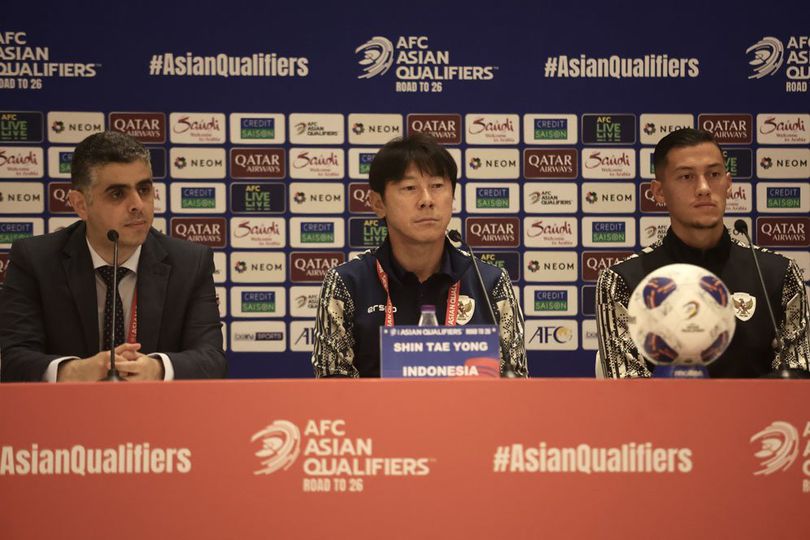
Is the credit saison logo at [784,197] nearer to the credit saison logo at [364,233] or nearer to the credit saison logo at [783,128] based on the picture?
the credit saison logo at [783,128]

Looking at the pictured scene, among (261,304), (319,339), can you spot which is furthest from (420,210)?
(261,304)

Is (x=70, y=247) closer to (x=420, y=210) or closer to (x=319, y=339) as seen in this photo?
(x=319, y=339)

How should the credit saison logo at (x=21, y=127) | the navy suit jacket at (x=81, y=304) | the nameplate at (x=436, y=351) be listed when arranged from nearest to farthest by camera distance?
the nameplate at (x=436, y=351) < the navy suit jacket at (x=81, y=304) < the credit saison logo at (x=21, y=127)

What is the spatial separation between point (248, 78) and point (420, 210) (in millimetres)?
2010

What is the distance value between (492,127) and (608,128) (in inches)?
22.8

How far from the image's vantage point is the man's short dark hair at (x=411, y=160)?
8.85 feet

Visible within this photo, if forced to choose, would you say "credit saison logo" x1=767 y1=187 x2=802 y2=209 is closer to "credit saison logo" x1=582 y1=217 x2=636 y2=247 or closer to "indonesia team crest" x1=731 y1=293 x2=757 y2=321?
"credit saison logo" x1=582 y1=217 x2=636 y2=247

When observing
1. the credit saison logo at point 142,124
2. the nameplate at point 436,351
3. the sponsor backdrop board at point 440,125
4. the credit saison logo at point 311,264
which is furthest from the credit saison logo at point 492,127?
the nameplate at point 436,351

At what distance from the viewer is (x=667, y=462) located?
4.96 feet

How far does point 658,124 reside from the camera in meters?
4.38

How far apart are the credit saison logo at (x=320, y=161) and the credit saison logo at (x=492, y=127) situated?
0.66 m

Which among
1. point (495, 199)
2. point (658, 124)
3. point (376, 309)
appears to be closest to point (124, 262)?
point (376, 309)

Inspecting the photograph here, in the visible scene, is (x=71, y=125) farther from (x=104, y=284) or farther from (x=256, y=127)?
(x=104, y=284)

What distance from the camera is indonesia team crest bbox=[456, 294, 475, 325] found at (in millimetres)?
2657
